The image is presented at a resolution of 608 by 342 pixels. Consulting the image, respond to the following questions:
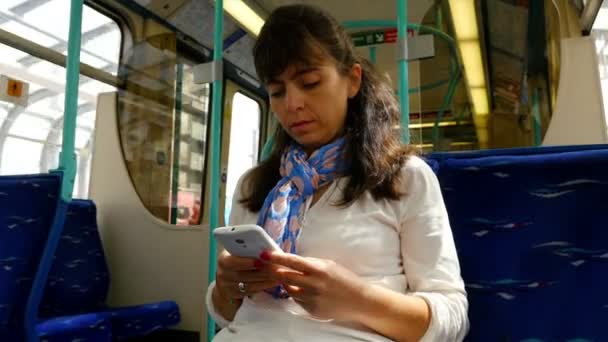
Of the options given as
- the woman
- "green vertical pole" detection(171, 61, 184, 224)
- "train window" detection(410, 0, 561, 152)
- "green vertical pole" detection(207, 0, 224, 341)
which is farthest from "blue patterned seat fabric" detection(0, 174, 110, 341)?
"train window" detection(410, 0, 561, 152)

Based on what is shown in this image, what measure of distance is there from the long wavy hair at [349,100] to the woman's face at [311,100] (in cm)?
2

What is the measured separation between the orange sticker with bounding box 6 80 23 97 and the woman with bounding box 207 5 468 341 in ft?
6.18

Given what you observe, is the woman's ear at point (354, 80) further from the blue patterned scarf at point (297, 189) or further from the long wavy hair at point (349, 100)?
the blue patterned scarf at point (297, 189)

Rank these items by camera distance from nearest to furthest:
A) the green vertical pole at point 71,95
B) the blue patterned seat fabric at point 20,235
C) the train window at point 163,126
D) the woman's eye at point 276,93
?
the woman's eye at point 276,93 < the blue patterned seat fabric at point 20,235 < the green vertical pole at point 71,95 < the train window at point 163,126

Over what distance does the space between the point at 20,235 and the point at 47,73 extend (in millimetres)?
1870

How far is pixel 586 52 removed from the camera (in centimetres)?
189

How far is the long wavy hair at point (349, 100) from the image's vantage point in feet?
3.01

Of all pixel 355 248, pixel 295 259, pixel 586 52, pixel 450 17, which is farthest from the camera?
pixel 450 17

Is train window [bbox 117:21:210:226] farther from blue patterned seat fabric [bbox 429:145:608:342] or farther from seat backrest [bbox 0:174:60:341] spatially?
blue patterned seat fabric [bbox 429:145:608:342]

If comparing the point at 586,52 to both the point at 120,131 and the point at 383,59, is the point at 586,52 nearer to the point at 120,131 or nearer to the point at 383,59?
the point at 383,59

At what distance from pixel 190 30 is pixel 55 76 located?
98 cm

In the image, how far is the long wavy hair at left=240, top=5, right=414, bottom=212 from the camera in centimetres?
92

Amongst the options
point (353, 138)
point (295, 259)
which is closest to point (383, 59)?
point (353, 138)

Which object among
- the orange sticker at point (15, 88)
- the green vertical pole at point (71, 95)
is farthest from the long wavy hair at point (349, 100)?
the orange sticker at point (15, 88)
